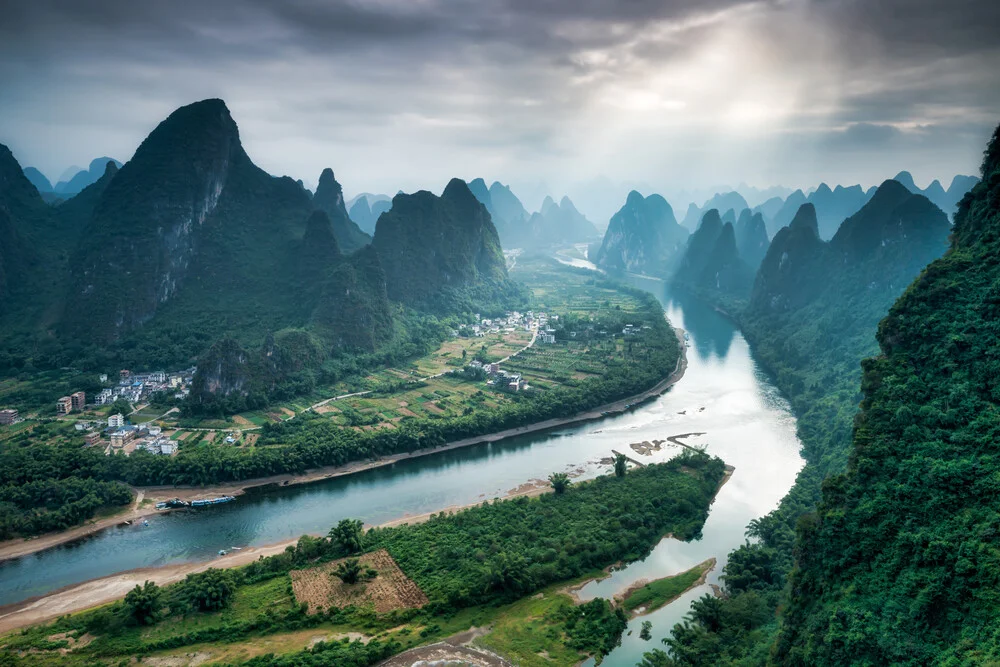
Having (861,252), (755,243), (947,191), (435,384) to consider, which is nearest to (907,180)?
(947,191)

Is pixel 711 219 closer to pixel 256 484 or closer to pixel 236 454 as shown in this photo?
pixel 236 454

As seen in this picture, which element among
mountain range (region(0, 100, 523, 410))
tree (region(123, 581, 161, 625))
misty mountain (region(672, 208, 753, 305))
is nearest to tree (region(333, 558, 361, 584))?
tree (region(123, 581, 161, 625))

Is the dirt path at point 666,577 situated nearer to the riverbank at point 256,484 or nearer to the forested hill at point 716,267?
the riverbank at point 256,484

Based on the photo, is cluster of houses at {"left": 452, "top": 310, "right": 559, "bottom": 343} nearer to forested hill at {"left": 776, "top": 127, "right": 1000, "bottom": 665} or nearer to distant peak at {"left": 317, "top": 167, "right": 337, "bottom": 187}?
distant peak at {"left": 317, "top": 167, "right": 337, "bottom": 187}

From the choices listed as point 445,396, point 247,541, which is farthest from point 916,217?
point 247,541

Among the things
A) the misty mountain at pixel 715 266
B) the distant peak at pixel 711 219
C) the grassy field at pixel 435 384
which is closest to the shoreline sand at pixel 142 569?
the grassy field at pixel 435 384

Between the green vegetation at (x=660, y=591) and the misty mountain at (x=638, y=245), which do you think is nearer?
the green vegetation at (x=660, y=591)
